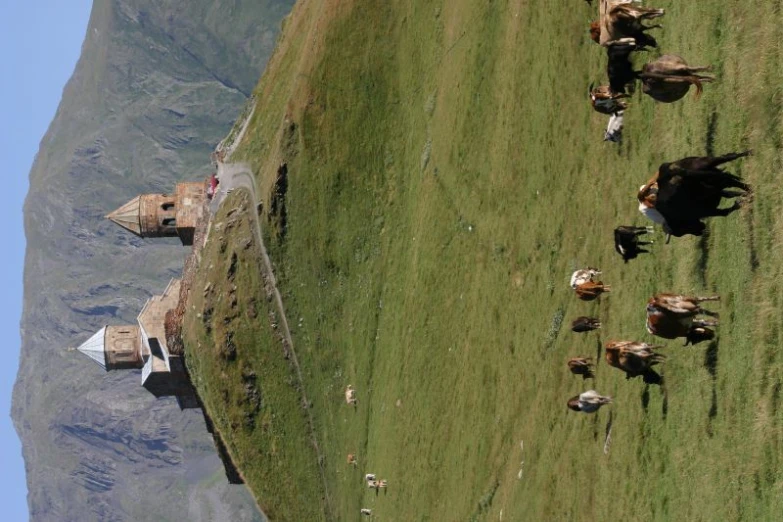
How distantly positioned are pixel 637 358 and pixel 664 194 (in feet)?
17.3

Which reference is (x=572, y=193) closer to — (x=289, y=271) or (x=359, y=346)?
(x=359, y=346)

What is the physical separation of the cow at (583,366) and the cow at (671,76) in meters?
10.7

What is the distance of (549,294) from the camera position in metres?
33.9

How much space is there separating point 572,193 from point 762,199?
14.0 meters

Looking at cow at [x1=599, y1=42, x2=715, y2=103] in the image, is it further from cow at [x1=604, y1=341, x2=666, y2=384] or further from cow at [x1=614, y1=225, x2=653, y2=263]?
cow at [x1=604, y1=341, x2=666, y2=384]

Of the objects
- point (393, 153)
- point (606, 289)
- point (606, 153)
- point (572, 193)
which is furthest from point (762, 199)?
point (393, 153)

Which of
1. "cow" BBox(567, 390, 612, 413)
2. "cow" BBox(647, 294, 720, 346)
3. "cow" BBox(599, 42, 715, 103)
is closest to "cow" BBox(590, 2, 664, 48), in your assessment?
"cow" BBox(599, 42, 715, 103)

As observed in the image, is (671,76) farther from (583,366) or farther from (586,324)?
(583,366)

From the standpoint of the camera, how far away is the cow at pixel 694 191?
19.3 m

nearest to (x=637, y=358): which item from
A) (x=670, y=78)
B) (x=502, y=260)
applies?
(x=670, y=78)

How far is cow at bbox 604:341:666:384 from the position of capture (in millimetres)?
23469

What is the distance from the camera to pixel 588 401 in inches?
1084

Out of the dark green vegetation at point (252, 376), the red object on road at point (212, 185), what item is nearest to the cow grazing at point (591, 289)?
the dark green vegetation at point (252, 376)

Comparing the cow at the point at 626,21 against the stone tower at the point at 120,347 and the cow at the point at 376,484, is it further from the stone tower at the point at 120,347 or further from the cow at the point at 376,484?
the stone tower at the point at 120,347
